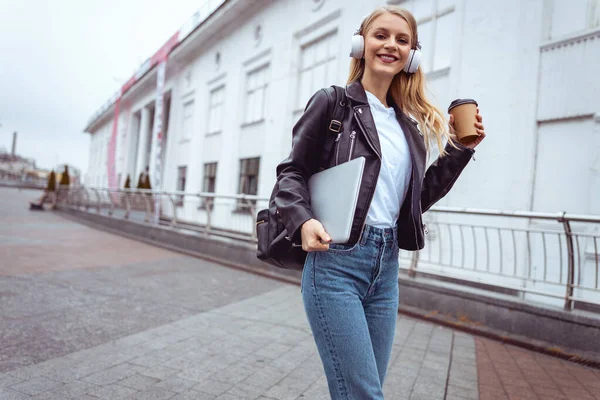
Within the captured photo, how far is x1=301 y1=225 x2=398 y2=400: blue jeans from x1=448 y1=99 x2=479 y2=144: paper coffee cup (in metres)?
0.47

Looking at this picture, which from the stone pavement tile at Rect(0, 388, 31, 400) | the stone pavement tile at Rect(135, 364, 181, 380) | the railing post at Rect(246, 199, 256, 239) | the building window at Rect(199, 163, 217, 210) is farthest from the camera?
the building window at Rect(199, 163, 217, 210)

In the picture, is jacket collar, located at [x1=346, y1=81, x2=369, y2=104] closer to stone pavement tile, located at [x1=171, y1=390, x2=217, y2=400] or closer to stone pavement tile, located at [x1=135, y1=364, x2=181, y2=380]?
stone pavement tile, located at [x1=171, y1=390, x2=217, y2=400]

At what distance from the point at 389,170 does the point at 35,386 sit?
275 centimetres

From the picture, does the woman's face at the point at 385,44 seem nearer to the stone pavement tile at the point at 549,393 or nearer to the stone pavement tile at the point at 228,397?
the stone pavement tile at the point at 228,397

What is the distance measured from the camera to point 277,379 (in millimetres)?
3252

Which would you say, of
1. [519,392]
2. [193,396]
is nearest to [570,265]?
[519,392]

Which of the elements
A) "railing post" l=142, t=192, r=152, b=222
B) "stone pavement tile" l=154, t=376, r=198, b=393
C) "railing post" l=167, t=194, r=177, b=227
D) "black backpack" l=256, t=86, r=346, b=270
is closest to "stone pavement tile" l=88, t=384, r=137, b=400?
"stone pavement tile" l=154, t=376, r=198, b=393

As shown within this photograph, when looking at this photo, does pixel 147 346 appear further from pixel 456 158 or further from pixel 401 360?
pixel 456 158

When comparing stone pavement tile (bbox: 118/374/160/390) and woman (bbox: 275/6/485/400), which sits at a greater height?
woman (bbox: 275/6/485/400)

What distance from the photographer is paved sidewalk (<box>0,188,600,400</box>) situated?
3.03 metres

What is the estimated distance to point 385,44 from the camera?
161 centimetres

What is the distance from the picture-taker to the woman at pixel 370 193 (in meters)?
1.39

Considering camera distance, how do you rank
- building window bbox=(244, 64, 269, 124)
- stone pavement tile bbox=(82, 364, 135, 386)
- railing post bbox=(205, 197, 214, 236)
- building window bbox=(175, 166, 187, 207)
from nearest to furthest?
stone pavement tile bbox=(82, 364, 135, 386), railing post bbox=(205, 197, 214, 236), building window bbox=(244, 64, 269, 124), building window bbox=(175, 166, 187, 207)

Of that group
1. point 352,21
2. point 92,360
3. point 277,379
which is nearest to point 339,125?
point 277,379
